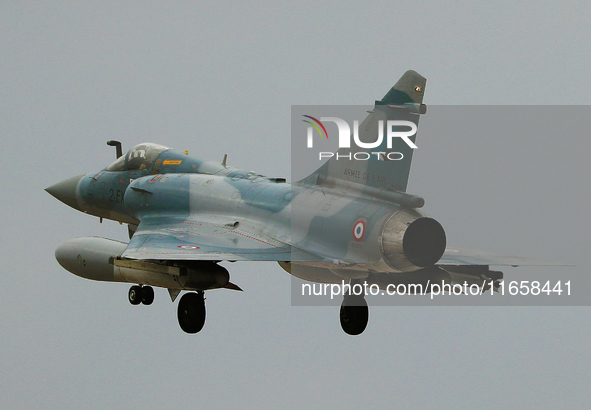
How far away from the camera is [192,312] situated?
56.0ft

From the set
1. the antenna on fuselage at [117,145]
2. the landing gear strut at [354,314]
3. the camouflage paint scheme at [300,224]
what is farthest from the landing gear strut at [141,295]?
the landing gear strut at [354,314]

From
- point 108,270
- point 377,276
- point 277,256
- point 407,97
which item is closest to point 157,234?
point 108,270

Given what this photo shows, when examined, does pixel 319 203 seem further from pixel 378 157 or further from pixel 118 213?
pixel 118 213

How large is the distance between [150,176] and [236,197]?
2521 mm

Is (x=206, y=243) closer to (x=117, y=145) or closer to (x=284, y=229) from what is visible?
(x=284, y=229)

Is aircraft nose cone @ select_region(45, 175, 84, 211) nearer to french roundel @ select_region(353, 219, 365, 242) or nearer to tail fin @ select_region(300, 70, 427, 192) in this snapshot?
tail fin @ select_region(300, 70, 427, 192)

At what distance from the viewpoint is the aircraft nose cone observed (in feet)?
66.5

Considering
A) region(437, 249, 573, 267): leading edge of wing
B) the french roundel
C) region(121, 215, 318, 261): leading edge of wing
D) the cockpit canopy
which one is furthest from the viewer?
the cockpit canopy

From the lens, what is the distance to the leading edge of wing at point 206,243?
1555 cm

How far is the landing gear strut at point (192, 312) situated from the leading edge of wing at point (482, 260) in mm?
4543

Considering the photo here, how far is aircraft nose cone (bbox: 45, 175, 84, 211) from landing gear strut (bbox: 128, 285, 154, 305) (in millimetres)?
2570

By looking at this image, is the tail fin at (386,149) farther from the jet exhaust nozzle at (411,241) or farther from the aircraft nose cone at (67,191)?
the aircraft nose cone at (67,191)

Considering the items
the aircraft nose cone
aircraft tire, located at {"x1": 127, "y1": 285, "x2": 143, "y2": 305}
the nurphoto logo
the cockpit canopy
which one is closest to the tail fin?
the nurphoto logo

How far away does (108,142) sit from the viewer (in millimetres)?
20594
